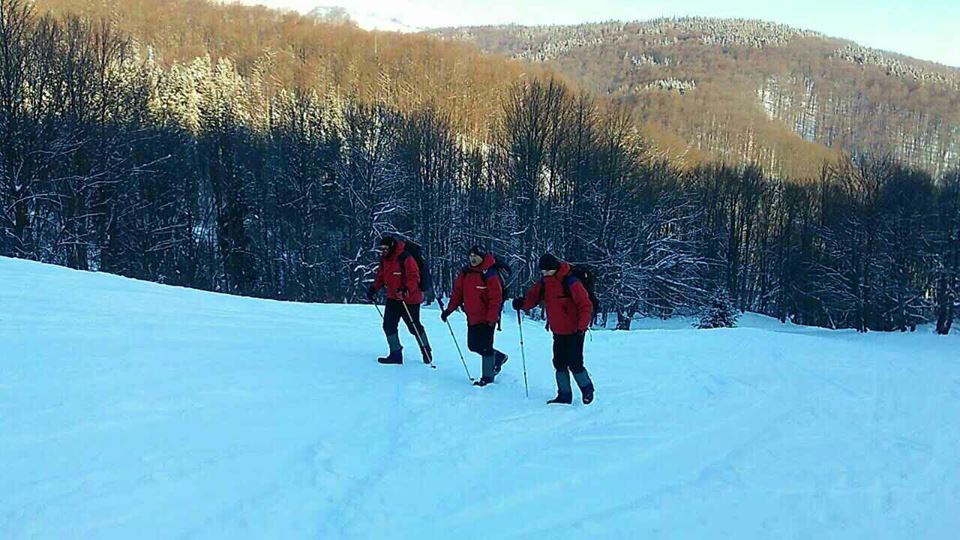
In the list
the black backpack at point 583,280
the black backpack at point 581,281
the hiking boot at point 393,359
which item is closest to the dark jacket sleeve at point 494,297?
the black backpack at point 581,281

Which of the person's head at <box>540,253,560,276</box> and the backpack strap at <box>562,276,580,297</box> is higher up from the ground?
the person's head at <box>540,253,560,276</box>

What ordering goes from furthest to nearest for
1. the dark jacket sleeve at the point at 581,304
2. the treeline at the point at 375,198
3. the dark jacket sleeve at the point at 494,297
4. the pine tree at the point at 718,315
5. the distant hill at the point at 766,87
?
1. the distant hill at the point at 766,87
2. the pine tree at the point at 718,315
3. the treeline at the point at 375,198
4. the dark jacket sleeve at the point at 494,297
5. the dark jacket sleeve at the point at 581,304

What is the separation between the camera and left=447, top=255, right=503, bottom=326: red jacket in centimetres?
772

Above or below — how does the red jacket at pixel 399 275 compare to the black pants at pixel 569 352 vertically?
above

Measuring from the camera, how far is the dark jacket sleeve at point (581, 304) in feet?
22.2

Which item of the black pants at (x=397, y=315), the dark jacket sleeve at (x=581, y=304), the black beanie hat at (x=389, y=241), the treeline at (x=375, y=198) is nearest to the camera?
the dark jacket sleeve at (x=581, y=304)

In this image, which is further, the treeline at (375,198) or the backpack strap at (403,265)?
the treeline at (375,198)

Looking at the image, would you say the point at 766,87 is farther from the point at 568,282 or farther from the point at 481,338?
the point at 568,282

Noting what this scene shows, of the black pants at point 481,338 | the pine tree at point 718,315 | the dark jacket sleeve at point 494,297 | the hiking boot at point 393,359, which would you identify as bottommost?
the pine tree at point 718,315

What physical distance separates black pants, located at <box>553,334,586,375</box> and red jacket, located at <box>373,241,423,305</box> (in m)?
2.18

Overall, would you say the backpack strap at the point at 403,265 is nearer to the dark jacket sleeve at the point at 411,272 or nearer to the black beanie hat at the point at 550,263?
the dark jacket sleeve at the point at 411,272

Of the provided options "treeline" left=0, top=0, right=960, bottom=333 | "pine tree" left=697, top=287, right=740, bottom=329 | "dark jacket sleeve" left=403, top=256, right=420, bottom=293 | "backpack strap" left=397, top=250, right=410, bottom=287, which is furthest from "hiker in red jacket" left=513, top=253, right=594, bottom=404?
"pine tree" left=697, top=287, right=740, bottom=329

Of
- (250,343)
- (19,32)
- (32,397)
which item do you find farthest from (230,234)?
(32,397)

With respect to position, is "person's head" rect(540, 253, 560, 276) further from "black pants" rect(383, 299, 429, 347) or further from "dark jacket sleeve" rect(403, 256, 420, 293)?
"black pants" rect(383, 299, 429, 347)
